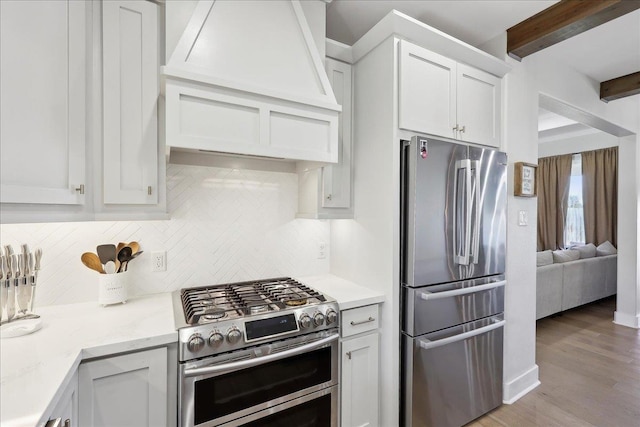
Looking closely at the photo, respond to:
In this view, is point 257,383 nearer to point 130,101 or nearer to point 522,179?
point 130,101

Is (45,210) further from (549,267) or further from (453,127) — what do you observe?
(549,267)

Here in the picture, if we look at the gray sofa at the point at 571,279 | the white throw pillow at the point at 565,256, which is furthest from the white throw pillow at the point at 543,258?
the white throw pillow at the point at 565,256

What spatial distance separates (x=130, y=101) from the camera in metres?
1.42

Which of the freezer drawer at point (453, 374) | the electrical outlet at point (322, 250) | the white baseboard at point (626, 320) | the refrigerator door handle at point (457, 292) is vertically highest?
the electrical outlet at point (322, 250)

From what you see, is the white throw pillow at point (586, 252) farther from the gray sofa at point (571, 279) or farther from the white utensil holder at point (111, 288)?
the white utensil holder at point (111, 288)

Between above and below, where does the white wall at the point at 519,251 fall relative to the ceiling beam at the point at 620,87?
below

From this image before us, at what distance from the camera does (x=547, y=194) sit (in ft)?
21.4

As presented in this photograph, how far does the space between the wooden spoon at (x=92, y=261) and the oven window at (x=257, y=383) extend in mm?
798

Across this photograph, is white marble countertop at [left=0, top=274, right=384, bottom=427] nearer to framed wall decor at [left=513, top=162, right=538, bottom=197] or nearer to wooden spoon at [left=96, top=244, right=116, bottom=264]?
wooden spoon at [left=96, top=244, right=116, bottom=264]

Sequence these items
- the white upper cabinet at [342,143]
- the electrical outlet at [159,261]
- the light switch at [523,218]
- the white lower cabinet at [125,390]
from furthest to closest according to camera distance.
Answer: the light switch at [523,218] < the white upper cabinet at [342,143] < the electrical outlet at [159,261] < the white lower cabinet at [125,390]

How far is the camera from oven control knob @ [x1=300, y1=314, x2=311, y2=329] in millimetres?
1495

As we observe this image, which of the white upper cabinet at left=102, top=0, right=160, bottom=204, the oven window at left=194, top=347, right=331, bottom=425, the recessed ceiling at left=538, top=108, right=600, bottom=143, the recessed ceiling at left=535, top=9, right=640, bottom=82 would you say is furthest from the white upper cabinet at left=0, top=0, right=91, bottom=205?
the recessed ceiling at left=538, top=108, right=600, bottom=143

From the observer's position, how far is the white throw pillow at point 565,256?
4055 millimetres

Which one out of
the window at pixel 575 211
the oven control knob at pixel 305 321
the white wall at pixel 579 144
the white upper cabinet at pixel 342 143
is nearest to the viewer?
the oven control knob at pixel 305 321
